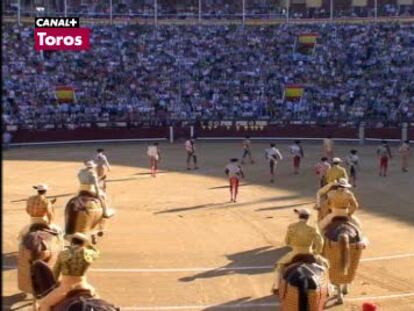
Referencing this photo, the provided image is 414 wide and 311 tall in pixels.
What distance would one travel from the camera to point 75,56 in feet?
136

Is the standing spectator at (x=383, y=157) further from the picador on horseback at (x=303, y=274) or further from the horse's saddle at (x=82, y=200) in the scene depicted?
the picador on horseback at (x=303, y=274)

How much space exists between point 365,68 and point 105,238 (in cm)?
2906

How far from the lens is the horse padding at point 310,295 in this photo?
734cm

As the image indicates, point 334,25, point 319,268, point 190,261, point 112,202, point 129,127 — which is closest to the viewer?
point 319,268

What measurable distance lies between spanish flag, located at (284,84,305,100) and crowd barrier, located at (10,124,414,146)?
4.07 meters

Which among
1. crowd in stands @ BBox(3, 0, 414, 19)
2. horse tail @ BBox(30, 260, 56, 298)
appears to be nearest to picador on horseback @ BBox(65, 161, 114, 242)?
horse tail @ BBox(30, 260, 56, 298)

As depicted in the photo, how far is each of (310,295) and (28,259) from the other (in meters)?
4.15

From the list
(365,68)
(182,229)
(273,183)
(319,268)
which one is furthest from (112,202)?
(365,68)

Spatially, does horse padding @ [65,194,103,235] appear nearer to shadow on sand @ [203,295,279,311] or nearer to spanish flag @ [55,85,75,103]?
shadow on sand @ [203,295,279,311]

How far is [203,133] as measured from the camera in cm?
3550

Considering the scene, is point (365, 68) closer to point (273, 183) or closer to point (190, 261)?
point (273, 183)

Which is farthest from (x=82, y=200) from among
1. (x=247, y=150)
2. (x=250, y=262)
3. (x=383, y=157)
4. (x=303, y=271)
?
(x=247, y=150)

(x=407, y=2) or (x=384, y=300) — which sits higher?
(x=407, y=2)

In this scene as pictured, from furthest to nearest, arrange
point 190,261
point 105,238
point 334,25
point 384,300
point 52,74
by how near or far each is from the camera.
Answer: point 334,25
point 52,74
point 105,238
point 190,261
point 384,300
